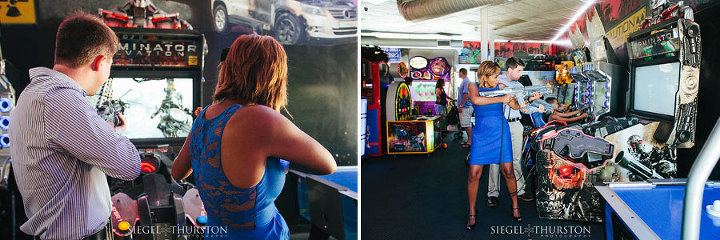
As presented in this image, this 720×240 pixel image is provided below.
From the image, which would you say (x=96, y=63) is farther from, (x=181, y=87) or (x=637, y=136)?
(x=637, y=136)

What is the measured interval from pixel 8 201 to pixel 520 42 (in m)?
11.8

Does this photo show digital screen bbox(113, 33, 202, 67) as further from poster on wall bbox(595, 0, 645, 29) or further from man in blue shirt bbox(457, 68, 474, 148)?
man in blue shirt bbox(457, 68, 474, 148)

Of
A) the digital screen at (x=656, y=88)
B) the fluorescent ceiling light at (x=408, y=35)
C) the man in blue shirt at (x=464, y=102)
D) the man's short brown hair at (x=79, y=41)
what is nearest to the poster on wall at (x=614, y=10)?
the digital screen at (x=656, y=88)

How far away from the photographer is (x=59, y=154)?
4.26 feet

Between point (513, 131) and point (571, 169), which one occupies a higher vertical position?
point (513, 131)

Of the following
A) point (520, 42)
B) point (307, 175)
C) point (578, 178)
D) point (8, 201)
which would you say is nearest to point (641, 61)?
point (578, 178)

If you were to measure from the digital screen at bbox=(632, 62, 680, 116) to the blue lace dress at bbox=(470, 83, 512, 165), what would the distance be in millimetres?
1088

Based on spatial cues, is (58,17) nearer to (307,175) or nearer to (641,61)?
→ (307,175)

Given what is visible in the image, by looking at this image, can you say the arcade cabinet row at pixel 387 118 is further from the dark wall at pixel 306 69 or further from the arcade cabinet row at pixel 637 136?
the dark wall at pixel 306 69

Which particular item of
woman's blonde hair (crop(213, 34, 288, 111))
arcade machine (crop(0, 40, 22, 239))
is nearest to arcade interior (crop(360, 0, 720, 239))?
woman's blonde hair (crop(213, 34, 288, 111))

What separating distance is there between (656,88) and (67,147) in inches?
142

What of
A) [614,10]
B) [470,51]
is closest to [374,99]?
[614,10]

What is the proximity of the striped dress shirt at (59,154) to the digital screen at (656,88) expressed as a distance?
3.25 m

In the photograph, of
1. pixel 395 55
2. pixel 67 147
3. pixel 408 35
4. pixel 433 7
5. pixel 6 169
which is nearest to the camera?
pixel 67 147
